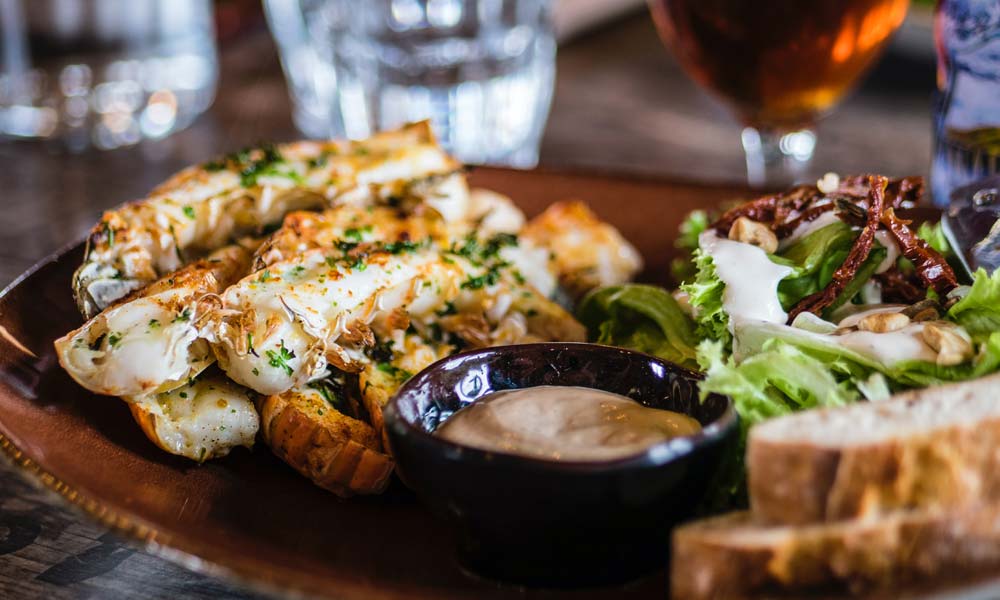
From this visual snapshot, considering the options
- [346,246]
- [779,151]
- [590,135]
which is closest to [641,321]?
[346,246]

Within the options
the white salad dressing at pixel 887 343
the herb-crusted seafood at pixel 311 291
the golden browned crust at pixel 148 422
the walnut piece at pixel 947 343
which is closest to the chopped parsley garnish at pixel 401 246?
the herb-crusted seafood at pixel 311 291

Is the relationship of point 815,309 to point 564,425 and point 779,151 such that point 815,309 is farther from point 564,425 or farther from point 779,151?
point 779,151

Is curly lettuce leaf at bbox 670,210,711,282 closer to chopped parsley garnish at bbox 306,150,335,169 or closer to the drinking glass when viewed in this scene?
the drinking glass

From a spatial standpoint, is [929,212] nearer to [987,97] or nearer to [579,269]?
[987,97]

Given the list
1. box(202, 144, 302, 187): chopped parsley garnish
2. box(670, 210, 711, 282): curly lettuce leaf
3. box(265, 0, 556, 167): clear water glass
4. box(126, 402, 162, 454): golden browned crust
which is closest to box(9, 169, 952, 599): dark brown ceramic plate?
box(126, 402, 162, 454): golden browned crust

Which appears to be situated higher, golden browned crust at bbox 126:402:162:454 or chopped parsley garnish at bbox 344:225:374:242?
chopped parsley garnish at bbox 344:225:374:242

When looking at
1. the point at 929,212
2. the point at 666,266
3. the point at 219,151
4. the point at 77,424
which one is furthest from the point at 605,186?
the point at 219,151

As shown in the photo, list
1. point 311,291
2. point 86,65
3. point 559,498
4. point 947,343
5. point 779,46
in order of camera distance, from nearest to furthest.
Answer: point 559,498 < point 947,343 < point 311,291 < point 779,46 < point 86,65
